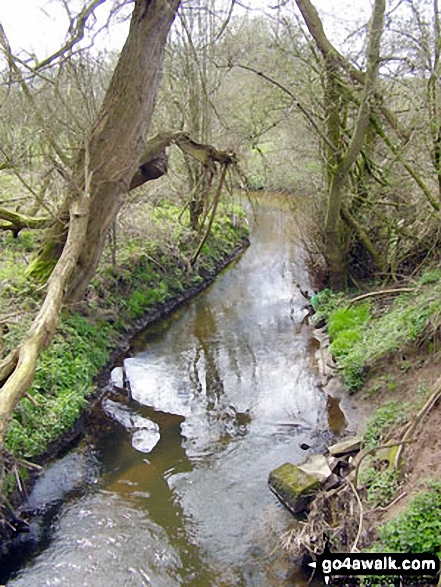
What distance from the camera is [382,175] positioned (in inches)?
446

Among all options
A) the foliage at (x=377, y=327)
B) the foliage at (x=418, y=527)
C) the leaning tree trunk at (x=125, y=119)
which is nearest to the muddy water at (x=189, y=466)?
the foliage at (x=377, y=327)

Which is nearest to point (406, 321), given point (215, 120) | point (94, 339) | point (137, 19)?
point (94, 339)

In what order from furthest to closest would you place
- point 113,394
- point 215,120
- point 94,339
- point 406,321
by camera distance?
point 215,120 → point 94,339 → point 113,394 → point 406,321

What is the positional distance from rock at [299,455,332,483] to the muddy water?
38 cm

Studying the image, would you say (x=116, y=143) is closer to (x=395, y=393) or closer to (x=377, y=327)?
(x=377, y=327)

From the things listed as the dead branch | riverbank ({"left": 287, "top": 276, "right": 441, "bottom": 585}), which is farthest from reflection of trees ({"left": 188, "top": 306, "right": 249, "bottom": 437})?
the dead branch

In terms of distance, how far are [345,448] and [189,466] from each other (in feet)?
6.89

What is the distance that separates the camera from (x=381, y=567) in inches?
187

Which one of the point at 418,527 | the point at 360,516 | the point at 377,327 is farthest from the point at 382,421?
the point at 377,327

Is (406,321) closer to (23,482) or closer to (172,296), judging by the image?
(23,482)

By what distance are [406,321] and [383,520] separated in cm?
409

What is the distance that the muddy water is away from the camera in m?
5.68

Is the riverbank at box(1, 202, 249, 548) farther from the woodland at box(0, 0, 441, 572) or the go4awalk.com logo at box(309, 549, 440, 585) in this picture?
Result: the go4awalk.com logo at box(309, 549, 440, 585)

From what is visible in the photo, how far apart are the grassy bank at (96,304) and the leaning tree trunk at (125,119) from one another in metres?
1.14
